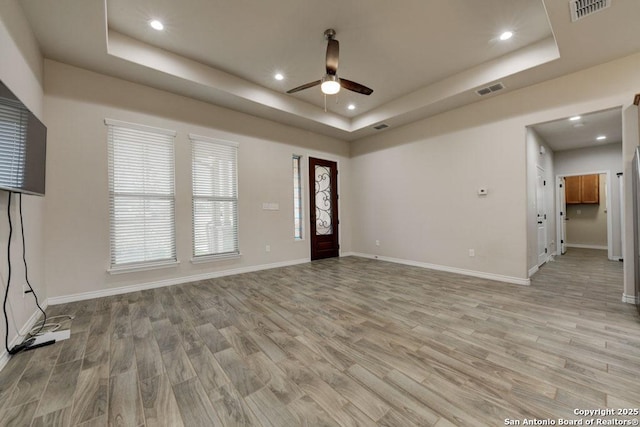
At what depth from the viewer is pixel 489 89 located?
157 inches

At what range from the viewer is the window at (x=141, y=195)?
362cm

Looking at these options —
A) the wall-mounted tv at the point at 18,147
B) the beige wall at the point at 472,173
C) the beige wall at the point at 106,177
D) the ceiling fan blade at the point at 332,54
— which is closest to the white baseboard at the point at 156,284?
the beige wall at the point at 106,177

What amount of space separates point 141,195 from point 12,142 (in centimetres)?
203

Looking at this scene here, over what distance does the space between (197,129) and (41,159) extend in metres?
2.25

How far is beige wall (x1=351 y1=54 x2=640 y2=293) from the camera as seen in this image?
3.40 m

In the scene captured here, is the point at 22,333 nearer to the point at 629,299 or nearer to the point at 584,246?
the point at 629,299

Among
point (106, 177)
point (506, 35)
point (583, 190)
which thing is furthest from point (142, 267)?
point (583, 190)

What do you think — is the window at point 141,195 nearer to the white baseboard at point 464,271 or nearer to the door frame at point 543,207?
the white baseboard at point 464,271

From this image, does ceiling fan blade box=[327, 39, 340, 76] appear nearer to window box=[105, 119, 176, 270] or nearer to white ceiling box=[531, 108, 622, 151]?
window box=[105, 119, 176, 270]

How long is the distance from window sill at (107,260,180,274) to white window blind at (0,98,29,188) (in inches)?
78.5

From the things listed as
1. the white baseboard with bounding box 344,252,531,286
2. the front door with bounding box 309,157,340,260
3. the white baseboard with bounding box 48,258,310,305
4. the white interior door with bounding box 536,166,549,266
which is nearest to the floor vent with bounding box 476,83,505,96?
the white interior door with bounding box 536,166,549,266

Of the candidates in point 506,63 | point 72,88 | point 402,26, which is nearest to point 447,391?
point 402,26

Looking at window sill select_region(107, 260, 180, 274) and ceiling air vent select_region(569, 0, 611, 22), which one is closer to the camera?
ceiling air vent select_region(569, 0, 611, 22)

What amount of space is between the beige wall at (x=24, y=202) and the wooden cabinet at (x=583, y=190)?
11.5 metres
